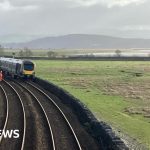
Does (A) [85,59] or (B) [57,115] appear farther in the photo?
(A) [85,59]

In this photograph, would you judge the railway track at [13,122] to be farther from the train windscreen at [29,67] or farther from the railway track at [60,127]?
the train windscreen at [29,67]

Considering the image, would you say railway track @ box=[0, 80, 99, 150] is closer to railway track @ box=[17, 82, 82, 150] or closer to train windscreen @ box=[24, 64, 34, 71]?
railway track @ box=[17, 82, 82, 150]

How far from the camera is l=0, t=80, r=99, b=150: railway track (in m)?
23.7

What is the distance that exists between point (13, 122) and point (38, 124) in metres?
2.21

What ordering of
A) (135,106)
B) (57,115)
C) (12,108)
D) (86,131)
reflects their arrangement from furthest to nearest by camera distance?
(135,106) < (12,108) < (57,115) < (86,131)

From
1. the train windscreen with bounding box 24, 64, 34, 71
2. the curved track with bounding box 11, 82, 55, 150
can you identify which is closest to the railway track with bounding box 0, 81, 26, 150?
the curved track with bounding box 11, 82, 55, 150

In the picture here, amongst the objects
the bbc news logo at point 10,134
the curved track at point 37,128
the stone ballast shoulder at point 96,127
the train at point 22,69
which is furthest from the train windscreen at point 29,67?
the bbc news logo at point 10,134

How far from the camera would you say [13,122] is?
3023cm

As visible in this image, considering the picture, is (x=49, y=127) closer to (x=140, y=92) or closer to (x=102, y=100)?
(x=102, y=100)

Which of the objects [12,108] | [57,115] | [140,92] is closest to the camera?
[57,115]

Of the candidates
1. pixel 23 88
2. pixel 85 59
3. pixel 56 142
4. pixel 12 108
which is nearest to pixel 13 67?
pixel 23 88

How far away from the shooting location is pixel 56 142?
2445cm

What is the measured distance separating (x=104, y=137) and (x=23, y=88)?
→ 28236 mm

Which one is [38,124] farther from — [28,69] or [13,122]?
[28,69]
